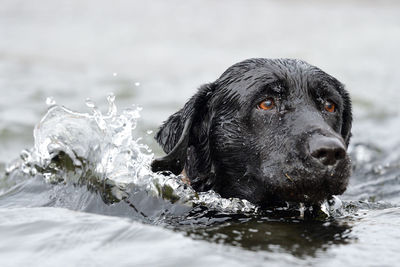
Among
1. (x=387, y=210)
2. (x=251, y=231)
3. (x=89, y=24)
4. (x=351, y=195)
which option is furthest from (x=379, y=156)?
(x=89, y=24)

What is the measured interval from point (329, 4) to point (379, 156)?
14.3 meters

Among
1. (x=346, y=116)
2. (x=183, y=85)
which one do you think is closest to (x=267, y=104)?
(x=346, y=116)

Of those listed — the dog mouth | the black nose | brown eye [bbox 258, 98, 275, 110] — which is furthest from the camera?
brown eye [bbox 258, 98, 275, 110]

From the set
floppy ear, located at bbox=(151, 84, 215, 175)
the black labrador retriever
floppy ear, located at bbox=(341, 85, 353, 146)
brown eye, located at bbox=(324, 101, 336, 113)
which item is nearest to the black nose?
the black labrador retriever

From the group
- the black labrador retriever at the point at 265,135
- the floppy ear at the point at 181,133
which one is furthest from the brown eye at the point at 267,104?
the floppy ear at the point at 181,133

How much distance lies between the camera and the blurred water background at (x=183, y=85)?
4.04 m

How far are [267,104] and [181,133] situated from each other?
79 cm

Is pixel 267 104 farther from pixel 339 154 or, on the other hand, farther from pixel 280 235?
pixel 280 235

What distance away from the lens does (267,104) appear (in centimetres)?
520

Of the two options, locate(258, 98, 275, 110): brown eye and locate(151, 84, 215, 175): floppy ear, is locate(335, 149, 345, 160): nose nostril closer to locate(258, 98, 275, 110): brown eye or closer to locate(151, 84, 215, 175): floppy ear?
locate(258, 98, 275, 110): brown eye

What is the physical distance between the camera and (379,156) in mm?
9164

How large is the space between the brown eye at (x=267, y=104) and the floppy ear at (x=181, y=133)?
607 mm

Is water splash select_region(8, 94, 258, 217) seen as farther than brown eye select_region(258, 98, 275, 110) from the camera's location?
Yes

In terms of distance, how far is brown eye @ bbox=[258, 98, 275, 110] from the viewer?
5.19 meters
